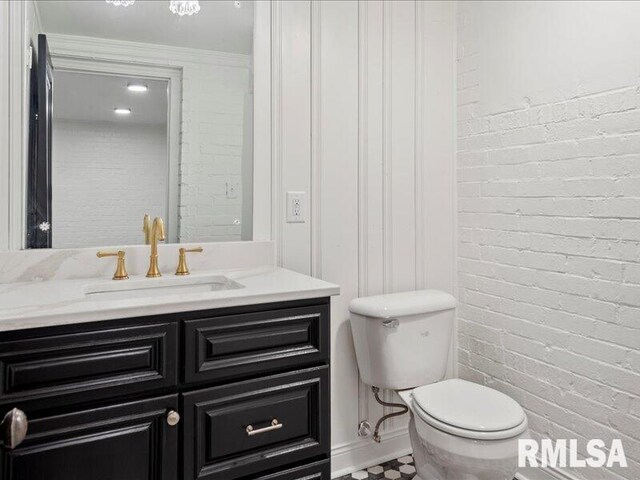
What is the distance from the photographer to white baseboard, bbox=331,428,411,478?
6.35ft

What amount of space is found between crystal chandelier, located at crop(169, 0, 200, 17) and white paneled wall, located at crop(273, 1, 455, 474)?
1.00 feet

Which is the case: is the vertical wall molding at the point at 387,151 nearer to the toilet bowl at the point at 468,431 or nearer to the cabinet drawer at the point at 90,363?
the toilet bowl at the point at 468,431

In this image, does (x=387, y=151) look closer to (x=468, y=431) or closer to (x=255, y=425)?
(x=468, y=431)

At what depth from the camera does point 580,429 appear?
1668 mm

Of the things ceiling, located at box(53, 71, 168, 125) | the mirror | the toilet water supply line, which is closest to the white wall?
the toilet water supply line

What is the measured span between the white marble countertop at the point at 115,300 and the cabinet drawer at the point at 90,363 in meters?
0.04

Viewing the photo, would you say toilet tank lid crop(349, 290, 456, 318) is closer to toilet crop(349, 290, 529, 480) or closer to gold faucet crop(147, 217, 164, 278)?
toilet crop(349, 290, 529, 480)

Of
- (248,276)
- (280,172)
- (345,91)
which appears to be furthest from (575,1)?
(248,276)

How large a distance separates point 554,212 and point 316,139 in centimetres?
98

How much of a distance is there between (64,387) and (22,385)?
8 cm

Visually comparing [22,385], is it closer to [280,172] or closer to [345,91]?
[280,172]

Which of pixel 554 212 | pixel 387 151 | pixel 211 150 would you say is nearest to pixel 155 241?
pixel 211 150

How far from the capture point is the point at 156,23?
5.42ft

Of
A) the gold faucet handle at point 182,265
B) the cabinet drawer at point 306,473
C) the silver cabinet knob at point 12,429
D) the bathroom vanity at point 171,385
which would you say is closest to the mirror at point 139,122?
the gold faucet handle at point 182,265
